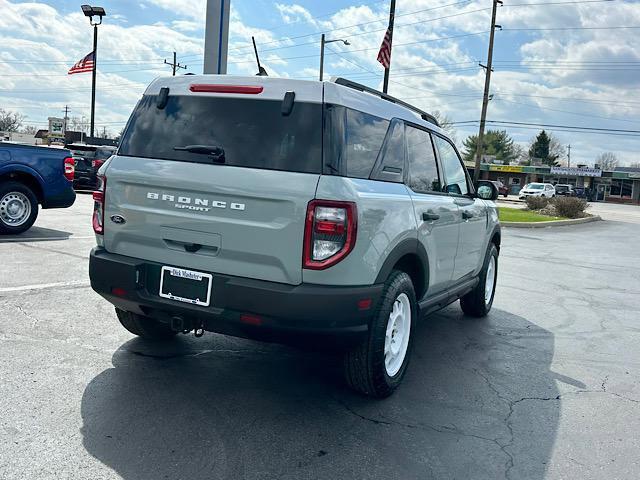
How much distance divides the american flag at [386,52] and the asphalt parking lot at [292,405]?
47.8 feet

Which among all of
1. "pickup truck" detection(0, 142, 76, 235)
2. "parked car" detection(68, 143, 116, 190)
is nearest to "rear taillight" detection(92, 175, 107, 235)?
"pickup truck" detection(0, 142, 76, 235)

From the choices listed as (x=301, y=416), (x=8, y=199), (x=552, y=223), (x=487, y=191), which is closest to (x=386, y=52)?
(x=552, y=223)

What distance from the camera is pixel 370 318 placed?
3500mm

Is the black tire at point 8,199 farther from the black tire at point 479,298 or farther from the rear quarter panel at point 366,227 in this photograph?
the rear quarter panel at point 366,227

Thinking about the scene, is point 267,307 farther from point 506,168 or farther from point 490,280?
point 506,168

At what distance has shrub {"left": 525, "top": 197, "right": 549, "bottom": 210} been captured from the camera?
90.8ft

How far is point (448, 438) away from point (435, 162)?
2.36m

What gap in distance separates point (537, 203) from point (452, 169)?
2441 cm

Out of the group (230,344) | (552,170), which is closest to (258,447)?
(230,344)

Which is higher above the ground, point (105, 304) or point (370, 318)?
point (370, 318)

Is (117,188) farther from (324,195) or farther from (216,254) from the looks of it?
(324,195)

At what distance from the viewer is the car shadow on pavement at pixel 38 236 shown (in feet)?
29.4

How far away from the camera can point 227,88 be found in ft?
11.9

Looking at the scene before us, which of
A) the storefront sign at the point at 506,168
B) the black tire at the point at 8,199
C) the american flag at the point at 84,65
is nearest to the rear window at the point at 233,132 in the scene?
the black tire at the point at 8,199
